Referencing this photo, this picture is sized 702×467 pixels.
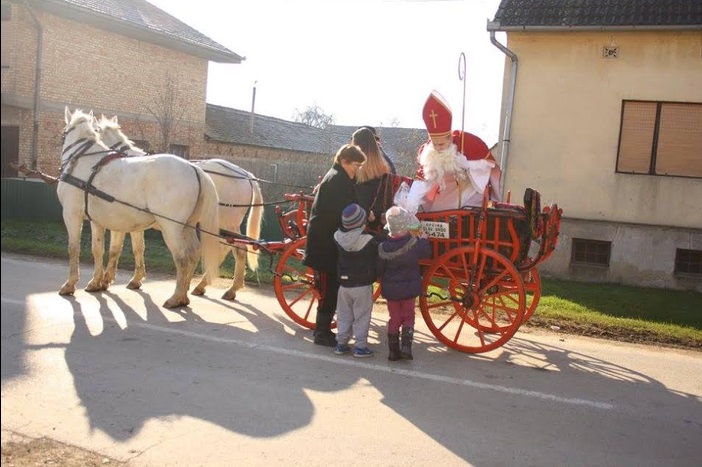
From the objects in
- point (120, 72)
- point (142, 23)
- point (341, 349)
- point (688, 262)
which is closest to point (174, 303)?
point (341, 349)

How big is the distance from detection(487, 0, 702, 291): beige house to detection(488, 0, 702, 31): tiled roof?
18 mm

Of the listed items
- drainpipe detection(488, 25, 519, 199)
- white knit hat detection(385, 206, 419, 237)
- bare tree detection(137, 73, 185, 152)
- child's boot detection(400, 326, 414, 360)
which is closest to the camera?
white knit hat detection(385, 206, 419, 237)

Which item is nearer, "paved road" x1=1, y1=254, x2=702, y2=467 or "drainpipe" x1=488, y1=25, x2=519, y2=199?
"paved road" x1=1, y1=254, x2=702, y2=467

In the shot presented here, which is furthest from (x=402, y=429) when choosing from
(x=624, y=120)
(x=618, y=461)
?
(x=624, y=120)

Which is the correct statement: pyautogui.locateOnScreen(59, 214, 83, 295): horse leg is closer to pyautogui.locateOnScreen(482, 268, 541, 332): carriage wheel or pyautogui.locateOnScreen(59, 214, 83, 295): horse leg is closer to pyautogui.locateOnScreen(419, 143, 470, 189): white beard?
pyautogui.locateOnScreen(419, 143, 470, 189): white beard

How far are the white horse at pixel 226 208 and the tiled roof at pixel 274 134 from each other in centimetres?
1430

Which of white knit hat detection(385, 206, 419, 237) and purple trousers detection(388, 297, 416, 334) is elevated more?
white knit hat detection(385, 206, 419, 237)

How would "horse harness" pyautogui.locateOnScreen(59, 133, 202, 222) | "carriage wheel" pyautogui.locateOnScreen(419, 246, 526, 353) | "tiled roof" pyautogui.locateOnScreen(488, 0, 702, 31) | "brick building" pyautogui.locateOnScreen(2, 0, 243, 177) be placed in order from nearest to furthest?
"carriage wheel" pyautogui.locateOnScreen(419, 246, 526, 353) → "horse harness" pyautogui.locateOnScreen(59, 133, 202, 222) → "tiled roof" pyautogui.locateOnScreen(488, 0, 702, 31) → "brick building" pyautogui.locateOnScreen(2, 0, 243, 177)

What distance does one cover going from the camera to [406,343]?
6344 mm

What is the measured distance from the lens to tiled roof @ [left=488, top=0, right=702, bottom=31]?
11797 millimetres

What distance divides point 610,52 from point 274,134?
20.6m

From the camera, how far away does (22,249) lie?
37.3 ft

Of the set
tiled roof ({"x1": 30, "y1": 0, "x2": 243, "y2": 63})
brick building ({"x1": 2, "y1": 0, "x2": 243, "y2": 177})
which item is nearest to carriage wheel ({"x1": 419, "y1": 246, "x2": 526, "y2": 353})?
brick building ({"x1": 2, "y1": 0, "x2": 243, "y2": 177})

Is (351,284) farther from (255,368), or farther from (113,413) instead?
(113,413)
